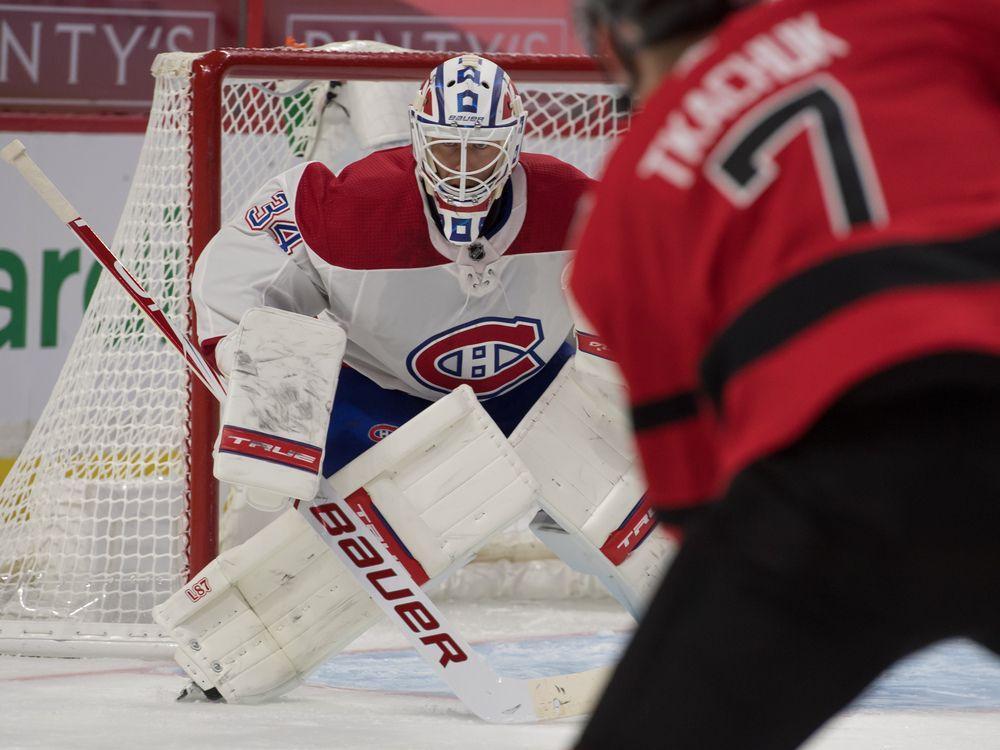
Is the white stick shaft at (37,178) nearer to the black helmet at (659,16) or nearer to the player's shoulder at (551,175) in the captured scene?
the player's shoulder at (551,175)

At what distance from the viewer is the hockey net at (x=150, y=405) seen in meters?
3.05

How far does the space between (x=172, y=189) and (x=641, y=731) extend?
2702 mm

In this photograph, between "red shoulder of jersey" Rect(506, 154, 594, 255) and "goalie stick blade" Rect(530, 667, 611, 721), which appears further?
"red shoulder of jersey" Rect(506, 154, 594, 255)

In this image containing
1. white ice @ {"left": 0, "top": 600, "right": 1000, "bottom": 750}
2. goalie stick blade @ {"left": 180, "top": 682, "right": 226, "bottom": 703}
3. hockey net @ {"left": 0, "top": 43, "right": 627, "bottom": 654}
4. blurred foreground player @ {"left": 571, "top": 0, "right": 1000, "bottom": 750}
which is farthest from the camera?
hockey net @ {"left": 0, "top": 43, "right": 627, "bottom": 654}

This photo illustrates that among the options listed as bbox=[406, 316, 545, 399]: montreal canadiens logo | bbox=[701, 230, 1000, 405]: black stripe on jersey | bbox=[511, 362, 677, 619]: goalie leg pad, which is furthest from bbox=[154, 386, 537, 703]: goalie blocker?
bbox=[701, 230, 1000, 405]: black stripe on jersey

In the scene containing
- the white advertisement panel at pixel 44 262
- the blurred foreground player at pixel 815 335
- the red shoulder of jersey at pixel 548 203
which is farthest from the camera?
the white advertisement panel at pixel 44 262

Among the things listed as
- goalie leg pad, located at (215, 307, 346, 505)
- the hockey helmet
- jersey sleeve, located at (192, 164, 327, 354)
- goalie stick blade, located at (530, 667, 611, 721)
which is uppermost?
the hockey helmet

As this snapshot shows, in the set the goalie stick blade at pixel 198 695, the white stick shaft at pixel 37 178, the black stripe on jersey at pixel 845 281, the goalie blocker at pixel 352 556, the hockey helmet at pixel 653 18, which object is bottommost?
the goalie stick blade at pixel 198 695

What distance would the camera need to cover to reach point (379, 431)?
108 inches

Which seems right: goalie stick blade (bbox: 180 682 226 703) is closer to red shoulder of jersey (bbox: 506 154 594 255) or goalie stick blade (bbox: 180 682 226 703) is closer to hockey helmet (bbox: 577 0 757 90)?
red shoulder of jersey (bbox: 506 154 594 255)

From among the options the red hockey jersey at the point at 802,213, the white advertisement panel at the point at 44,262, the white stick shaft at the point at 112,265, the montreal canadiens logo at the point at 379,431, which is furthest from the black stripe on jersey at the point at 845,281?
the white advertisement panel at the point at 44,262

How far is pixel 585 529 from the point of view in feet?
8.39

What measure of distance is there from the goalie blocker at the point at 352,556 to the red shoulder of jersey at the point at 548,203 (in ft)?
1.13

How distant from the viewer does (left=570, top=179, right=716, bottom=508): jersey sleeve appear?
0.81 meters
